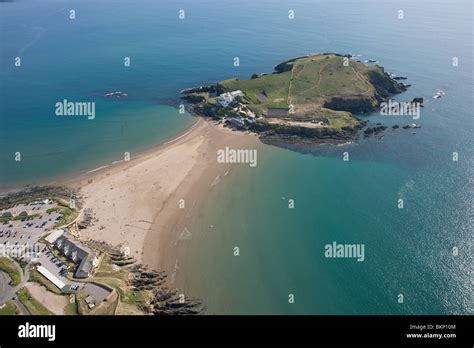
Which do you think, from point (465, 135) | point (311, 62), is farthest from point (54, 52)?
point (465, 135)

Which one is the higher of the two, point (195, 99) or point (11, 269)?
point (195, 99)

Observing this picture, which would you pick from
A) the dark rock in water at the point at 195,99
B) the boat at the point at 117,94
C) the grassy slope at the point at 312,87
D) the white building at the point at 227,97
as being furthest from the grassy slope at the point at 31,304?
the boat at the point at 117,94

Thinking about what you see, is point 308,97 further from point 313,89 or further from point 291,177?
point 291,177

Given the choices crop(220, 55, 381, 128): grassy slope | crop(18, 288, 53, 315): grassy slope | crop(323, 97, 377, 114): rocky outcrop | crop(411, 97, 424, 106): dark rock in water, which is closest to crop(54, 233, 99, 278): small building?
crop(18, 288, 53, 315): grassy slope

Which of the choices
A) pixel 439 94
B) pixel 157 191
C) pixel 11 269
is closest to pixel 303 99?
pixel 439 94

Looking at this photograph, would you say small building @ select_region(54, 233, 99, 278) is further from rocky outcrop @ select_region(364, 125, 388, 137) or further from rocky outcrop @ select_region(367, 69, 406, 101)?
rocky outcrop @ select_region(367, 69, 406, 101)
